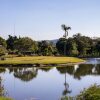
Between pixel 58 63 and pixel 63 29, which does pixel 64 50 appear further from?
pixel 58 63

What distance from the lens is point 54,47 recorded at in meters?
150

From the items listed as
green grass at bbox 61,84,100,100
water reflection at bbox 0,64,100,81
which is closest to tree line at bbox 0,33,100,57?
water reflection at bbox 0,64,100,81

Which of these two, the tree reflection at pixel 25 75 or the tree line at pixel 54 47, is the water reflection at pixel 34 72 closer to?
the tree reflection at pixel 25 75

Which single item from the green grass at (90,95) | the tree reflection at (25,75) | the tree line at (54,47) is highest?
the tree line at (54,47)

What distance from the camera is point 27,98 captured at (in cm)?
2977

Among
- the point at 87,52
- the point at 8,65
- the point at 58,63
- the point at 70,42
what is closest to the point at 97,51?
the point at 87,52

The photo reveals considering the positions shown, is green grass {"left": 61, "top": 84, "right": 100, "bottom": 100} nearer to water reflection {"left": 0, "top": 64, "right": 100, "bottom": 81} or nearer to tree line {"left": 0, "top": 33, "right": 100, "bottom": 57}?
water reflection {"left": 0, "top": 64, "right": 100, "bottom": 81}

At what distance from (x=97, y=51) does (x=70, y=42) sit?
1631 cm

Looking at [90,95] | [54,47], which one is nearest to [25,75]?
[90,95]

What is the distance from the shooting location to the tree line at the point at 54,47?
409 feet

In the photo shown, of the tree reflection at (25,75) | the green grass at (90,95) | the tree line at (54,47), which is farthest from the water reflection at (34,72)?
the tree line at (54,47)

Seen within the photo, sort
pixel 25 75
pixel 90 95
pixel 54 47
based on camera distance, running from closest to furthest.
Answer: pixel 90 95 < pixel 25 75 < pixel 54 47

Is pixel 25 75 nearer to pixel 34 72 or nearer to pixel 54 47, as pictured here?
pixel 34 72

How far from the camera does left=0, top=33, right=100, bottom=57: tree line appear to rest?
125m
